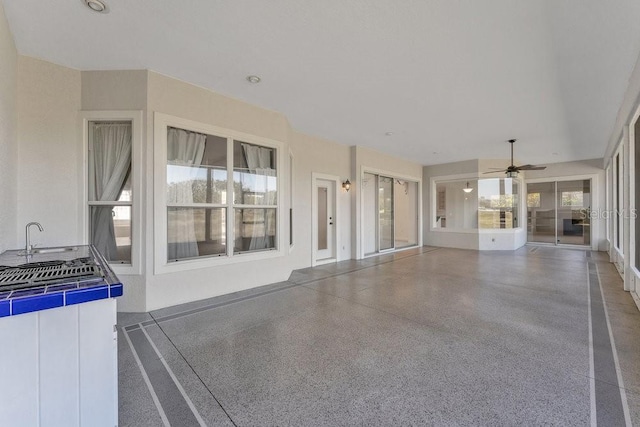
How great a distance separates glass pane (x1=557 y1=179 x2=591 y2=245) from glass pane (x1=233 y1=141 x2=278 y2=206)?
383 inches

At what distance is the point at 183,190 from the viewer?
380cm

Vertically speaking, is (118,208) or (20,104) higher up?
(20,104)

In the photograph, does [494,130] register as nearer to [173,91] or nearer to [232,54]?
[232,54]

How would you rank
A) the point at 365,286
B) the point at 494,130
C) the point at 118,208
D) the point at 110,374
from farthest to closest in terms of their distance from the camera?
the point at 494,130 → the point at 365,286 → the point at 118,208 → the point at 110,374

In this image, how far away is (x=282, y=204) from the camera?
16.0ft

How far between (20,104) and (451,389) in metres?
4.95

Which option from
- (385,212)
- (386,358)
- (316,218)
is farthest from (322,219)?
(386,358)

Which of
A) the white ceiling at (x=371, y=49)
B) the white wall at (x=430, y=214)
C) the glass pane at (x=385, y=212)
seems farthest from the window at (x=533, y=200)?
the white ceiling at (x=371, y=49)

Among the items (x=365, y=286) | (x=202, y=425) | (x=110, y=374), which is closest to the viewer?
(x=110, y=374)

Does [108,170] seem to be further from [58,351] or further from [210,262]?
[58,351]

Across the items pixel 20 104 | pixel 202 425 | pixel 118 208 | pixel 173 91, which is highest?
pixel 173 91

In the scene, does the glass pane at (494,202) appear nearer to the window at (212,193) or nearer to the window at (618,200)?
the window at (618,200)

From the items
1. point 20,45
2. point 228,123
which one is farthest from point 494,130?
point 20,45

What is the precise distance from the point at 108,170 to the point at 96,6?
6.05 feet
